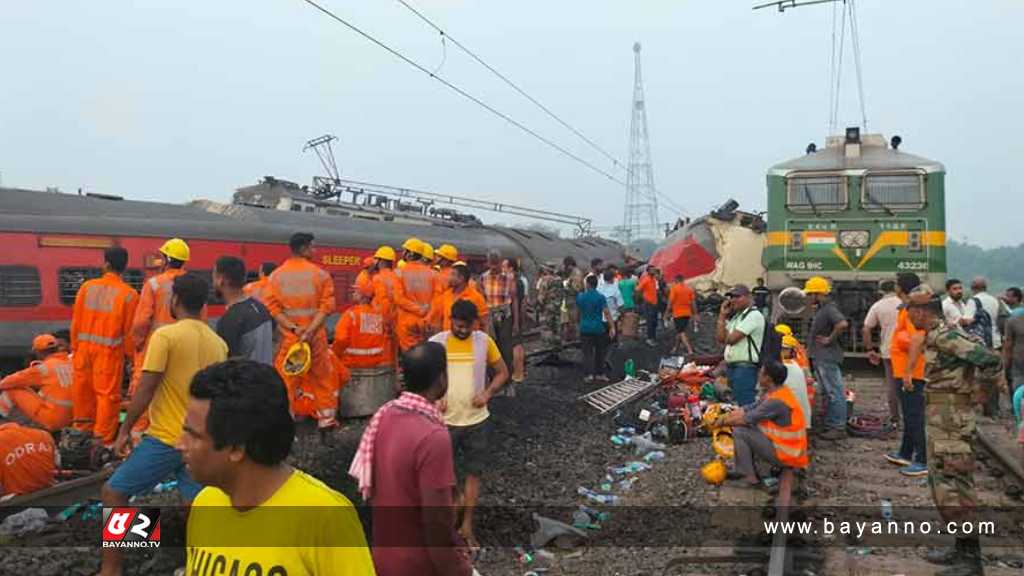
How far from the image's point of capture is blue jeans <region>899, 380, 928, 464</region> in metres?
6.58

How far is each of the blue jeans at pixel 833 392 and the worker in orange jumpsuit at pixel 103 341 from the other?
6840 millimetres

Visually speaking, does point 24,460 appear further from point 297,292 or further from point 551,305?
point 551,305

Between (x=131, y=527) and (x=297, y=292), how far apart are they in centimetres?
243

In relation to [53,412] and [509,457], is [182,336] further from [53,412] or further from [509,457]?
[509,457]

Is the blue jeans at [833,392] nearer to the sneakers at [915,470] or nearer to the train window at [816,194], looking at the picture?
the sneakers at [915,470]

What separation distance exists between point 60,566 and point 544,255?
59.0 feet

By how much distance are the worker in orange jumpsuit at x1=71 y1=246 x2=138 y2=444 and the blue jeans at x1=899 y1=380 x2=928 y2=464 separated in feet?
22.4

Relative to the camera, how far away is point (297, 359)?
6.11m

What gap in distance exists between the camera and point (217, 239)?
10602 millimetres

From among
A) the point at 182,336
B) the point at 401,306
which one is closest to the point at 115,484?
the point at 182,336

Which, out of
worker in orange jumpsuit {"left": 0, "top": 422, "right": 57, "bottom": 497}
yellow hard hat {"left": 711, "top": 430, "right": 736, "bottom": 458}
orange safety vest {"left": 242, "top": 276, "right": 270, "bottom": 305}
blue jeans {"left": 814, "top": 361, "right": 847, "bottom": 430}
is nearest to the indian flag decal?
blue jeans {"left": 814, "top": 361, "right": 847, "bottom": 430}

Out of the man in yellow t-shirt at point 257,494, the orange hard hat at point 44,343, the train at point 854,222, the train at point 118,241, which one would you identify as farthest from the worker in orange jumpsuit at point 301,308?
the train at point 854,222

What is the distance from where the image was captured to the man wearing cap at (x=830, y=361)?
25.6ft

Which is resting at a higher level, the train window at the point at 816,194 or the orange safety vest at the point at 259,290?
the train window at the point at 816,194
